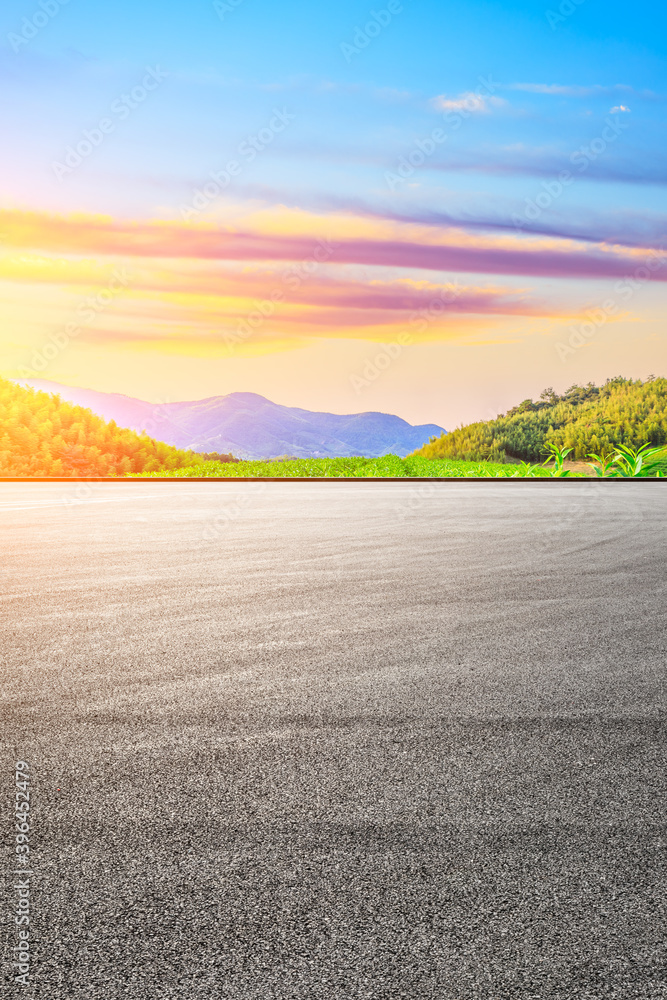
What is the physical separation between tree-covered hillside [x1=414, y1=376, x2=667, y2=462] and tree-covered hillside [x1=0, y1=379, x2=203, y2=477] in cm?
1710

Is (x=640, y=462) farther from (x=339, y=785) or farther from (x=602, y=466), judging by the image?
(x=339, y=785)

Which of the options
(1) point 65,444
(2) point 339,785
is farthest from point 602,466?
(2) point 339,785

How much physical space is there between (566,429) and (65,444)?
87.3 ft

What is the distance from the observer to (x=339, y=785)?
3.46 m

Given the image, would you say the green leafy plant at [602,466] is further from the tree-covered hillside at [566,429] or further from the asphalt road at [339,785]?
the asphalt road at [339,785]

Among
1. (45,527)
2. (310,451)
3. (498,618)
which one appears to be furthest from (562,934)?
(310,451)

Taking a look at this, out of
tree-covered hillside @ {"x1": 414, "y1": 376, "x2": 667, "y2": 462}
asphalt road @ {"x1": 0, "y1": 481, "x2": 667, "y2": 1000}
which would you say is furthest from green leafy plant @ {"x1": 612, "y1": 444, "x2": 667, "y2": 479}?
asphalt road @ {"x1": 0, "y1": 481, "x2": 667, "y2": 1000}

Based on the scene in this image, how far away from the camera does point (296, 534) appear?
1276 cm

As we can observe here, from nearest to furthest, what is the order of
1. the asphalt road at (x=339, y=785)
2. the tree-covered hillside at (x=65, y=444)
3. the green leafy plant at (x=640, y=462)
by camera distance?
the asphalt road at (x=339, y=785), the tree-covered hillside at (x=65, y=444), the green leafy plant at (x=640, y=462)

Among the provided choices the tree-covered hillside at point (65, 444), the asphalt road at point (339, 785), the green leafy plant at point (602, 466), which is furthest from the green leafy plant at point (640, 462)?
the asphalt road at point (339, 785)

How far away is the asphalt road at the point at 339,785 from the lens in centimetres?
233

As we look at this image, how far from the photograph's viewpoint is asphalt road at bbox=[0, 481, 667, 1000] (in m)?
2.33

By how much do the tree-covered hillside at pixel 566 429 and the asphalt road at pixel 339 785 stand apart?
119ft

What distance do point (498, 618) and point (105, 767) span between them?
3.86 metres
